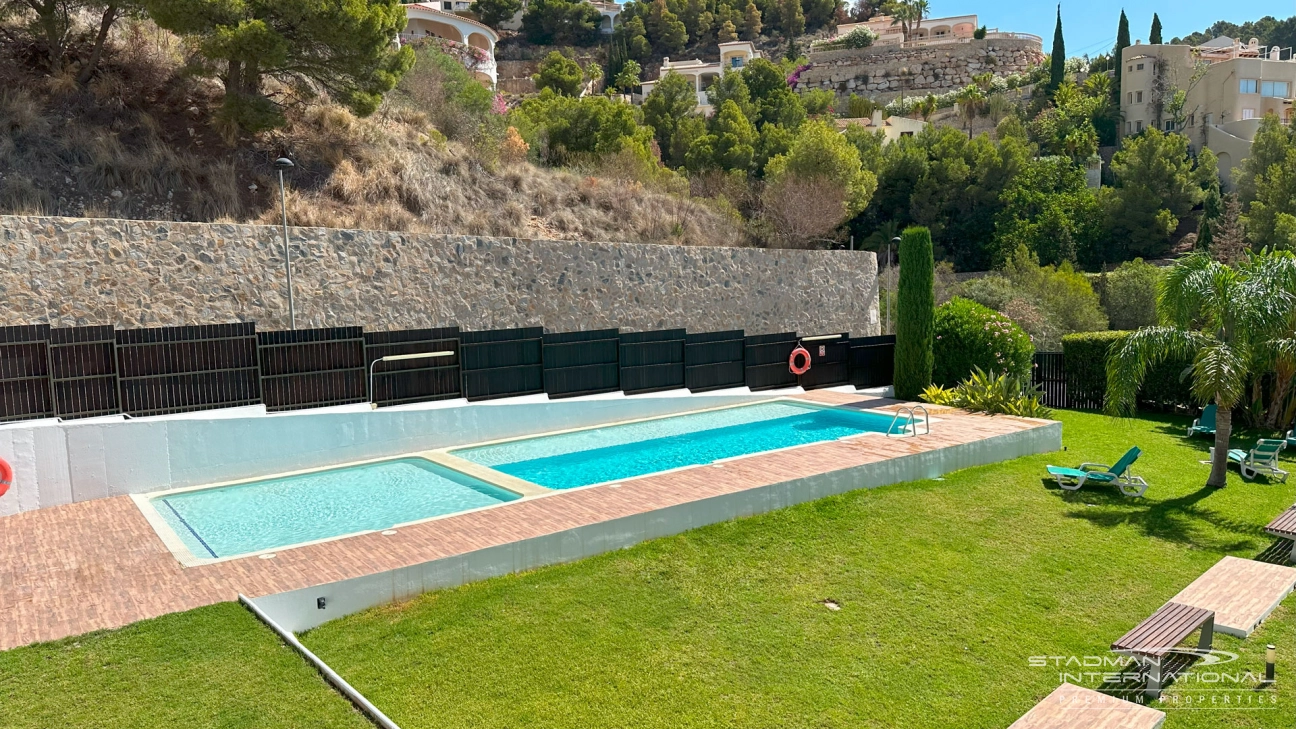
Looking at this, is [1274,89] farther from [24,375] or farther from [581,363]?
[24,375]

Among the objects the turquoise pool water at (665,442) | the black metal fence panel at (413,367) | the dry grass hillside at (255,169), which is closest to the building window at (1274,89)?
the dry grass hillside at (255,169)

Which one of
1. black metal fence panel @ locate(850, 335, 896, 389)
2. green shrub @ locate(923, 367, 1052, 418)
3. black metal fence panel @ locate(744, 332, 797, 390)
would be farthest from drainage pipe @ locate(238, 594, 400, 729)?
black metal fence panel @ locate(850, 335, 896, 389)

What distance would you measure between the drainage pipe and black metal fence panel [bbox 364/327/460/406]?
702 cm

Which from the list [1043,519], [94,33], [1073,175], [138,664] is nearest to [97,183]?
[94,33]

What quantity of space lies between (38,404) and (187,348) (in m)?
1.90

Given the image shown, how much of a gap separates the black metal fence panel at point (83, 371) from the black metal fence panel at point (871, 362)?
46.2 feet

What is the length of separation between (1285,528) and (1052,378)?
10518mm

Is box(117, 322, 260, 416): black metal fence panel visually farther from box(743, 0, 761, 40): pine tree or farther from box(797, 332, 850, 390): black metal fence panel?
box(743, 0, 761, 40): pine tree

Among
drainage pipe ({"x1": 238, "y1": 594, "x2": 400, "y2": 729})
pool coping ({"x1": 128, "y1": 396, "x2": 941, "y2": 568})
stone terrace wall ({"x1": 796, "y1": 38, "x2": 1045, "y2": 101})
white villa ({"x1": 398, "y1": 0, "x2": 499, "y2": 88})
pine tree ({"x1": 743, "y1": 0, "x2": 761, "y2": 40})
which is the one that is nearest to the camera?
drainage pipe ({"x1": 238, "y1": 594, "x2": 400, "y2": 729})

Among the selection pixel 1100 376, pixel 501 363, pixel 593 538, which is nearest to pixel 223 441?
pixel 501 363

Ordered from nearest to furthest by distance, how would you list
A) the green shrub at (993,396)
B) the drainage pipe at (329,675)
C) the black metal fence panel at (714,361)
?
1. the drainage pipe at (329,675)
2. the green shrub at (993,396)
3. the black metal fence panel at (714,361)

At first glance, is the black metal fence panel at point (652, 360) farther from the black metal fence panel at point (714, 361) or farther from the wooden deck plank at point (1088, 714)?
the wooden deck plank at point (1088, 714)

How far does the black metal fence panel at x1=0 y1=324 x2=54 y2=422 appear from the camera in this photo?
10.1m

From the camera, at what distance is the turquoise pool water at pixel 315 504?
8.74m
